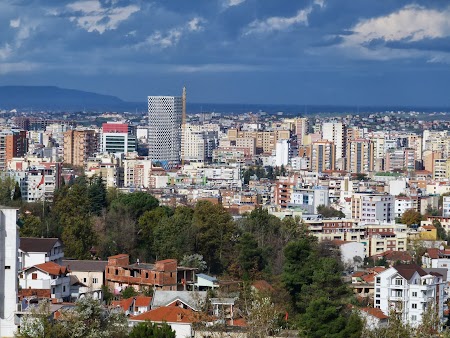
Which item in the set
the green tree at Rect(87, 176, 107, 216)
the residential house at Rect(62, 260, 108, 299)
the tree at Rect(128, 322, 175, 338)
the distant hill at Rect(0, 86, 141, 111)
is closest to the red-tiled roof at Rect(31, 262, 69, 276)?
the residential house at Rect(62, 260, 108, 299)

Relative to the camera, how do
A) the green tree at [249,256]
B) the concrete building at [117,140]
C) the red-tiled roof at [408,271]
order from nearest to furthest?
the green tree at [249,256] < the red-tiled roof at [408,271] < the concrete building at [117,140]

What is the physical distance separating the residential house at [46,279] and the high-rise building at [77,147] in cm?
4441

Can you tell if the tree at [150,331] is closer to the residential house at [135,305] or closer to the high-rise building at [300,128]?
the residential house at [135,305]

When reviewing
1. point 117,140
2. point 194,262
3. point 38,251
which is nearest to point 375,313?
point 194,262

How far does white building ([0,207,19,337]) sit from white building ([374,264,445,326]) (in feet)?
26.3

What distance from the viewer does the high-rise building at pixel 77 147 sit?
63031mm

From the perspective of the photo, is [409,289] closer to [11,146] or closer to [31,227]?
[31,227]

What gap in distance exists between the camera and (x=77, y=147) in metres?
63.7

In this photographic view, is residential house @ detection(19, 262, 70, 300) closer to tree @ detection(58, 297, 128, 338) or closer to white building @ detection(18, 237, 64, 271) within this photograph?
white building @ detection(18, 237, 64, 271)

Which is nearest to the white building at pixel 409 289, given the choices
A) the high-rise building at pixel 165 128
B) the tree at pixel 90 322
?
the tree at pixel 90 322

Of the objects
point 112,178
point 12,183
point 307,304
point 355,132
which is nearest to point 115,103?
point 355,132

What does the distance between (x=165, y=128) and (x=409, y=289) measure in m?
56.2

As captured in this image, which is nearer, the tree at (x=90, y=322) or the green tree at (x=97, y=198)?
the tree at (x=90, y=322)

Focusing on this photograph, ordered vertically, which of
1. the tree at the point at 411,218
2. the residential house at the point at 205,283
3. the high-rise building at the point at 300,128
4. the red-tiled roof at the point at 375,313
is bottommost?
the tree at the point at 411,218
